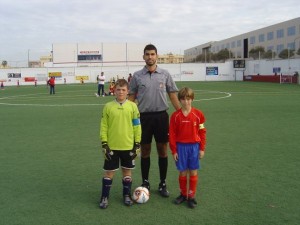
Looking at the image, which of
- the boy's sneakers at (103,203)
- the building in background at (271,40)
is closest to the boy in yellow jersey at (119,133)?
the boy's sneakers at (103,203)

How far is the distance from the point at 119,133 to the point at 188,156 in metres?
1.02

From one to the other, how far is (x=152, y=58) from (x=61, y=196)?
2463 millimetres

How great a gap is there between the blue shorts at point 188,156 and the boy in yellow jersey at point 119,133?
0.60 metres

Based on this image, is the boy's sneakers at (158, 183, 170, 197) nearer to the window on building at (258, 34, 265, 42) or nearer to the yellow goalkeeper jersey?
the yellow goalkeeper jersey

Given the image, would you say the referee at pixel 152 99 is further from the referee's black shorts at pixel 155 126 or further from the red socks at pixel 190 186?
the red socks at pixel 190 186

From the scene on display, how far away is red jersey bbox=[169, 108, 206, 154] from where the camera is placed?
15.7 feet

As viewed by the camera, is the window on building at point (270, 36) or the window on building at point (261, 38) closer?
the window on building at point (270, 36)

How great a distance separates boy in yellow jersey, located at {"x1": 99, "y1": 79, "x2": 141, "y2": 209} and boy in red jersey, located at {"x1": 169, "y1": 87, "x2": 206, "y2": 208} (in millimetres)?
530

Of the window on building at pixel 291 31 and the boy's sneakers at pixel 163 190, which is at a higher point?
the window on building at pixel 291 31

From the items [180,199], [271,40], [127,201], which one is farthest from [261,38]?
[127,201]

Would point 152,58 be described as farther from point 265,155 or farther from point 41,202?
point 265,155

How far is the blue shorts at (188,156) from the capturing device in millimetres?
A: 4848

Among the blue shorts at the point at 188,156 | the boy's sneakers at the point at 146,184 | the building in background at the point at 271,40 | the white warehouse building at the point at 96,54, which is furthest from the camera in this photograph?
Answer: the white warehouse building at the point at 96,54

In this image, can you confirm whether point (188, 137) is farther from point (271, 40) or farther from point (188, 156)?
point (271, 40)
